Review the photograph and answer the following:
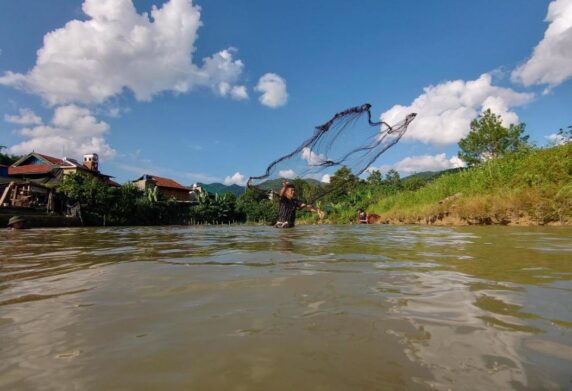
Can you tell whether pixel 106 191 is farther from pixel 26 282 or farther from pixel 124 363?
pixel 124 363

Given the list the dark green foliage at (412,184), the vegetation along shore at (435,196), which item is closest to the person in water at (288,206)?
the vegetation along shore at (435,196)

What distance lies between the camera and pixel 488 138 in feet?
118

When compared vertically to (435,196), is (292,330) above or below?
below

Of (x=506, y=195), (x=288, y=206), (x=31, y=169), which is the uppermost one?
(x=31, y=169)

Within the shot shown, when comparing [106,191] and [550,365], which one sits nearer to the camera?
[550,365]

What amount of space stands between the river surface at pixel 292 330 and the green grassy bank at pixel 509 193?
24.5 ft

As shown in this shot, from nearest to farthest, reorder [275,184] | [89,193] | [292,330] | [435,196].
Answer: [292,330] < [275,184] < [435,196] < [89,193]

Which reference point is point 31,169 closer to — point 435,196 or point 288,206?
point 288,206

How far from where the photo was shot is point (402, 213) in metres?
16.6

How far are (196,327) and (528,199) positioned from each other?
10399mm

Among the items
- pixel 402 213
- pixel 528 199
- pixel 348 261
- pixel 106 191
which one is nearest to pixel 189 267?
pixel 348 261

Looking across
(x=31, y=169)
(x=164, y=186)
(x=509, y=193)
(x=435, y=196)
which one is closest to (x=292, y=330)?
(x=509, y=193)

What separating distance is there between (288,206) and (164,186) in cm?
3866

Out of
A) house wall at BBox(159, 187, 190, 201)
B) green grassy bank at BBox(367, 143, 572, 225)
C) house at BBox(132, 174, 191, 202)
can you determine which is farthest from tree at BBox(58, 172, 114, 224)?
green grassy bank at BBox(367, 143, 572, 225)
